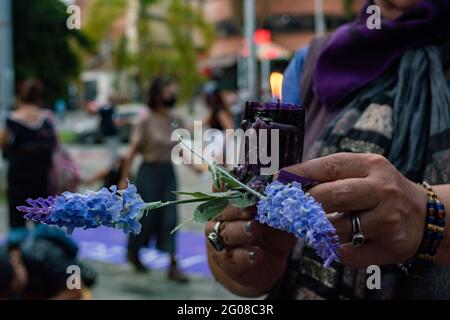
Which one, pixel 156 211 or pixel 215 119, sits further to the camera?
pixel 215 119

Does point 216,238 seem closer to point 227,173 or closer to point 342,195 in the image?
point 227,173

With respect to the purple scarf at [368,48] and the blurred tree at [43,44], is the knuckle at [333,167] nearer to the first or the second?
the purple scarf at [368,48]

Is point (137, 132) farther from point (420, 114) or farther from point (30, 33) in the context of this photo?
point (30, 33)

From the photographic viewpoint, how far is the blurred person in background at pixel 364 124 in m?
1.33

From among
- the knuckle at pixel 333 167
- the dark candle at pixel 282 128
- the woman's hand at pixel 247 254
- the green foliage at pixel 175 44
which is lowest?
the woman's hand at pixel 247 254

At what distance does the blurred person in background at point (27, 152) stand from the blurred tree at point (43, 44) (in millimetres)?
6762

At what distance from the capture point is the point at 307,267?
1.48 m

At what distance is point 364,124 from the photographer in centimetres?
146

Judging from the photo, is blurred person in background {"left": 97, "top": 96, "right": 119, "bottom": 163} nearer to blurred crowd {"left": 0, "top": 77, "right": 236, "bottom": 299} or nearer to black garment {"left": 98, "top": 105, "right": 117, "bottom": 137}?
black garment {"left": 98, "top": 105, "right": 117, "bottom": 137}

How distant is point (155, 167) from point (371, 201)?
532 centimetres

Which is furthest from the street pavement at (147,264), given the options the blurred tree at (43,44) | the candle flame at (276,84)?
the blurred tree at (43,44)

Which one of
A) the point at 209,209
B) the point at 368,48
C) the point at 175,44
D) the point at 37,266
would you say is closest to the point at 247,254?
the point at 209,209

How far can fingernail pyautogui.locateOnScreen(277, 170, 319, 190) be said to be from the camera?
985 mm

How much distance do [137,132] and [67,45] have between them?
9119mm
